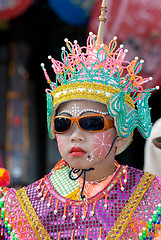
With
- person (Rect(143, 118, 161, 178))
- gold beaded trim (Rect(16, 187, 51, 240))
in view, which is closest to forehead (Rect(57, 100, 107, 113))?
gold beaded trim (Rect(16, 187, 51, 240))

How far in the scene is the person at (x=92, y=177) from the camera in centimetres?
213

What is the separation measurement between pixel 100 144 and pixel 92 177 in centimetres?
22

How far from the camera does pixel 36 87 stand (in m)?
6.07

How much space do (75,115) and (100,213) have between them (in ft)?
1.60

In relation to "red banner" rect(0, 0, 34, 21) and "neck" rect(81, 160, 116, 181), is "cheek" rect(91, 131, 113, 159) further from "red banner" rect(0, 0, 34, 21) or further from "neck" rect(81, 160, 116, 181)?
"red banner" rect(0, 0, 34, 21)

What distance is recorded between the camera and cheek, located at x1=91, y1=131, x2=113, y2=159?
214cm

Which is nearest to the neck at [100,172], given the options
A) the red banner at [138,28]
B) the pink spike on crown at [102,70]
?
the pink spike on crown at [102,70]

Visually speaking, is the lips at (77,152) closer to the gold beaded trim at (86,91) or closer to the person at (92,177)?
the person at (92,177)

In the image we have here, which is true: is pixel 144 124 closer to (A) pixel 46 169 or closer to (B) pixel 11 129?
(B) pixel 11 129

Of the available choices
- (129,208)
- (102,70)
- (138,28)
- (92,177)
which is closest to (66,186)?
(92,177)

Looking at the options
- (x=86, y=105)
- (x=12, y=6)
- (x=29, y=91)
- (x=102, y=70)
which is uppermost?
(x=12, y=6)

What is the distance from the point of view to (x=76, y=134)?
7.00ft

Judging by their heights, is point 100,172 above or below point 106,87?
below

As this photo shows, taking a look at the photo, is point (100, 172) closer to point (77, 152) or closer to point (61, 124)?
point (77, 152)
